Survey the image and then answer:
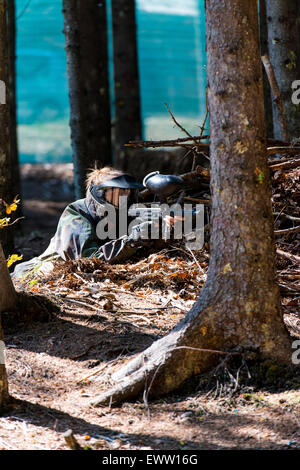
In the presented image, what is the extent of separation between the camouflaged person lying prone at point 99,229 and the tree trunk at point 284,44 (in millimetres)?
1933

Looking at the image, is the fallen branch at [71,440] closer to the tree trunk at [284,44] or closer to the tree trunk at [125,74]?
the tree trunk at [284,44]

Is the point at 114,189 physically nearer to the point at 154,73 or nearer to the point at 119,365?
the point at 119,365

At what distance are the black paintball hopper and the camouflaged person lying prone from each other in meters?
0.13

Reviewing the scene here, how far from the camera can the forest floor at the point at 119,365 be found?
276cm

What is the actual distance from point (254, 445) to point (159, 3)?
521 inches

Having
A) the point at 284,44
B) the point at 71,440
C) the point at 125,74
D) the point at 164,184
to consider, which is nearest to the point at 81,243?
the point at 164,184

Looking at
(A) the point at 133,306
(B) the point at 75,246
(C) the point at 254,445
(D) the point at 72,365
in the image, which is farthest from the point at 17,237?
(C) the point at 254,445

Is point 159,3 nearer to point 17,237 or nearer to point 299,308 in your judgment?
point 17,237

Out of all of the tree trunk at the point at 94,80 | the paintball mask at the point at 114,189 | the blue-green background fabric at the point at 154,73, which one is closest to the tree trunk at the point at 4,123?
the paintball mask at the point at 114,189

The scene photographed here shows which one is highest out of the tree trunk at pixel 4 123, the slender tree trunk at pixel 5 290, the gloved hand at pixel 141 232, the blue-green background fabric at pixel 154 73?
the blue-green background fabric at pixel 154 73

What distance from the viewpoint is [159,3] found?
14.0 metres

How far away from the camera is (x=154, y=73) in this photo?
14234 mm

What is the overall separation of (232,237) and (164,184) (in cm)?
253

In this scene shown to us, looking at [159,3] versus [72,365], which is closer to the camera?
[72,365]
